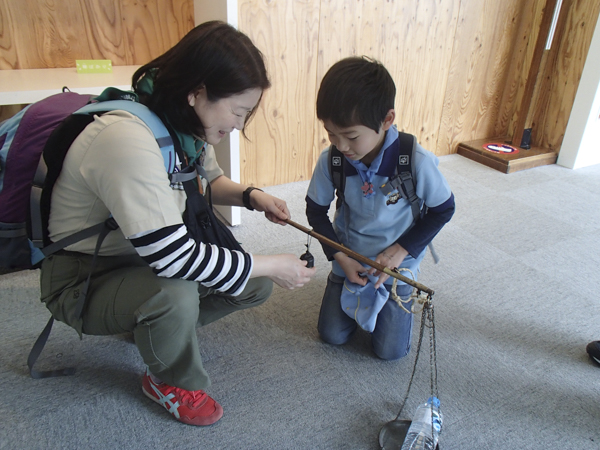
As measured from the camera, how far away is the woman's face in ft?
3.27

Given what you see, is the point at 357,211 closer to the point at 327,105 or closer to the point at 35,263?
the point at 327,105

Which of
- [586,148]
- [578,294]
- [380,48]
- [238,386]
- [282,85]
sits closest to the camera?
[238,386]

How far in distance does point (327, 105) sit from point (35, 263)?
808 mm

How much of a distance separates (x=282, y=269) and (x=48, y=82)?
1.22 meters

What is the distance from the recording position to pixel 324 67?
2459 mm

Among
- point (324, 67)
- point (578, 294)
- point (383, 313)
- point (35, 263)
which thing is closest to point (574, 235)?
point (578, 294)

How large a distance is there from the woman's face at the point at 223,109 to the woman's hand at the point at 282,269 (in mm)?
315

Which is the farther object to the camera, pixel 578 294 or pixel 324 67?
pixel 324 67

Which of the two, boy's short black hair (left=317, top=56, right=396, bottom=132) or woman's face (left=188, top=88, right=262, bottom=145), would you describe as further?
boy's short black hair (left=317, top=56, right=396, bottom=132)

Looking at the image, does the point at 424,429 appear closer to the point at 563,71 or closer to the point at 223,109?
the point at 223,109

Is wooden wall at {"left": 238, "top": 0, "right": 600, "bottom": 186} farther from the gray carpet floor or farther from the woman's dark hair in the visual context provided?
the woman's dark hair

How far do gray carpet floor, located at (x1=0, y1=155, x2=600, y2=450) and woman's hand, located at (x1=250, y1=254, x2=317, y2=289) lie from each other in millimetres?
355

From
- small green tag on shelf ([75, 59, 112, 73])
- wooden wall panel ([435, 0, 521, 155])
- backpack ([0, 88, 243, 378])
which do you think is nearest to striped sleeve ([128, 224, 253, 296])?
backpack ([0, 88, 243, 378])

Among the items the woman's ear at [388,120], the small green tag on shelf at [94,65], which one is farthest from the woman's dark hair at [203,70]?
the small green tag on shelf at [94,65]
